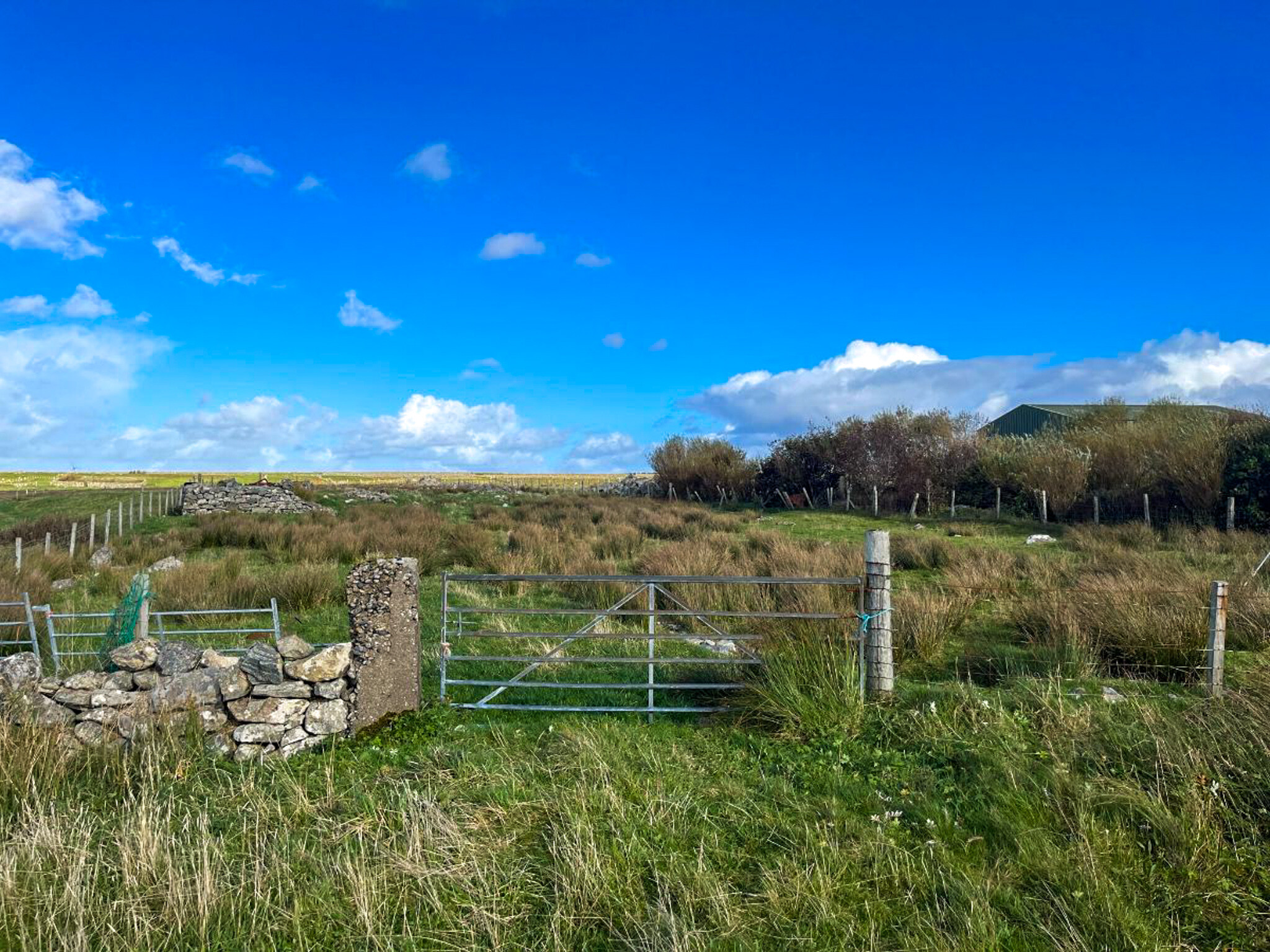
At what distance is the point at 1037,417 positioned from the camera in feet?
146

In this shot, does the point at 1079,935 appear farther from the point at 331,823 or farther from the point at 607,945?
the point at 331,823

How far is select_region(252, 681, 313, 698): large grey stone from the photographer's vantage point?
6262 millimetres

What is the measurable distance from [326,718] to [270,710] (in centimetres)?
43

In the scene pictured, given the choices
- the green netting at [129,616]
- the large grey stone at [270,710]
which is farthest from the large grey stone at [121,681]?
the green netting at [129,616]

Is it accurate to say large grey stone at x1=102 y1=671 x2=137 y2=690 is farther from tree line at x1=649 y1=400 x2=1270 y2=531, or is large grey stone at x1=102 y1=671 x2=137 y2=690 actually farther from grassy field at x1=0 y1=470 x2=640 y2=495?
grassy field at x1=0 y1=470 x2=640 y2=495

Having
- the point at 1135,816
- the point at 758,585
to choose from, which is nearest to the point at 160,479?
the point at 758,585

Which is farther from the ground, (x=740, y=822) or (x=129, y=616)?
(x=129, y=616)

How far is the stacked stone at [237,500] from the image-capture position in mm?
33531

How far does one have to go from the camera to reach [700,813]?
4.80 meters

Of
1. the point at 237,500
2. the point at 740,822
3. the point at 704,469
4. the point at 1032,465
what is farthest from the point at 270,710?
the point at 704,469

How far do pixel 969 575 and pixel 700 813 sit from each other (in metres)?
9.49

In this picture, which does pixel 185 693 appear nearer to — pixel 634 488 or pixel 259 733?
pixel 259 733

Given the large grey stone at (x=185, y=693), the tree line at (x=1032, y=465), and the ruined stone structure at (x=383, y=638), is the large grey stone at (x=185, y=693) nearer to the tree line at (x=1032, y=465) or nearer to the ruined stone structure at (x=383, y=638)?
the ruined stone structure at (x=383, y=638)

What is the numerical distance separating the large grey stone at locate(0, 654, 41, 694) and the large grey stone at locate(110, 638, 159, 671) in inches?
21.0
